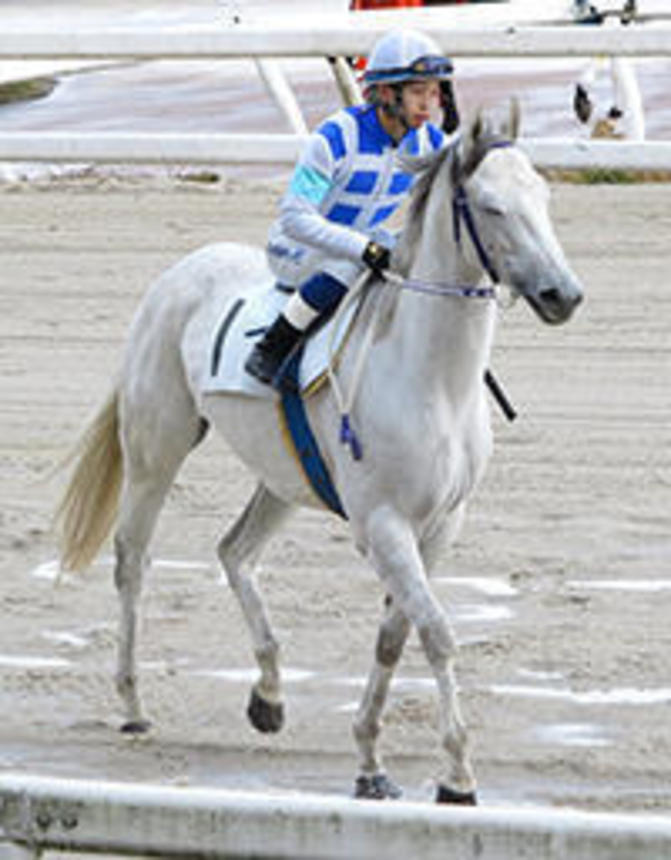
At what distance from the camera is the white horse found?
6273mm

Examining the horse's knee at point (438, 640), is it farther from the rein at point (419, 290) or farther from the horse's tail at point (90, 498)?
the horse's tail at point (90, 498)

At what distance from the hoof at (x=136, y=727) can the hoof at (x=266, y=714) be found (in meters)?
0.36

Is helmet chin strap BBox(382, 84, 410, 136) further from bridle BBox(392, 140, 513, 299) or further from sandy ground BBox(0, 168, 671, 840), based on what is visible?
sandy ground BBox(0, 168, 671, 840)

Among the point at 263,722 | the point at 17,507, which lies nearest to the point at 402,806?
the point at 263,722

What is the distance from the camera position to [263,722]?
720 centimetres

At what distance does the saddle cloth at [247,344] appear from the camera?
22.9 ft

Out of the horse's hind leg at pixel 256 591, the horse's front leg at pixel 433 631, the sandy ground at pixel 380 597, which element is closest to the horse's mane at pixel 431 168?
the horse's front leg at pixel 433 631

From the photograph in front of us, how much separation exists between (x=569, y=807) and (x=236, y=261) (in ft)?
6.73

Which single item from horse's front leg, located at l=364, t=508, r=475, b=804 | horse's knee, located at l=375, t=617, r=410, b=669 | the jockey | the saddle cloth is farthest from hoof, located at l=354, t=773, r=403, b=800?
the jockey

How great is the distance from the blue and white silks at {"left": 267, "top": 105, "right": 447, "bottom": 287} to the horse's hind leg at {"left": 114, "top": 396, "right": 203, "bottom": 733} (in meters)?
0.89

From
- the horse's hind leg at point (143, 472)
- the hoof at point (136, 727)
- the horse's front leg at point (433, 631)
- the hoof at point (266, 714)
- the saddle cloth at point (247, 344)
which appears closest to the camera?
the horse's front leg at point (433, 631)

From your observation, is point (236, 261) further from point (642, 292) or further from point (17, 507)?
point (642, 292)

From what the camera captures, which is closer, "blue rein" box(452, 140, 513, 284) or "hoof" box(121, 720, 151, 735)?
"blue rein" box(452, 140, 513, 284)

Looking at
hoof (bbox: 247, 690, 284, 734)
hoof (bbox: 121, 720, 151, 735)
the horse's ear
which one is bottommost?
hoof (bbox: 121, 720, 151, 735)
